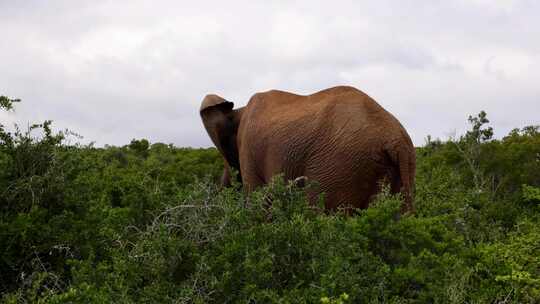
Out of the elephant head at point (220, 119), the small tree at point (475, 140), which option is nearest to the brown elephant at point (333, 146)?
the elephant head at point (220, 119)

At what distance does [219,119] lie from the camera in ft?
36.2

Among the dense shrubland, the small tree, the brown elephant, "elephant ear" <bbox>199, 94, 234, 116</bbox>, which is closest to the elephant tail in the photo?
the brown elephant

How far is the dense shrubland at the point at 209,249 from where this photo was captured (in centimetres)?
468

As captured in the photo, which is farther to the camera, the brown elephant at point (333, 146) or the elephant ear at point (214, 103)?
the elephant ear at point (214, 103)

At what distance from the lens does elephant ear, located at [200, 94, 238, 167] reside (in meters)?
11.1

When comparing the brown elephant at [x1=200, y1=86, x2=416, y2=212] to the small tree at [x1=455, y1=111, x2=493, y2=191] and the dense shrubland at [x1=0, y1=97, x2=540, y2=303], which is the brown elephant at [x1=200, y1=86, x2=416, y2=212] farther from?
the small tree at [x1=455, y1=111, x2=493, y2=191]

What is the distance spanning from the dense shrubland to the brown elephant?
1.47 metres

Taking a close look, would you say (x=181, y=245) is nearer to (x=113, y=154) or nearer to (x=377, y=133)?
(x=377, y=133)

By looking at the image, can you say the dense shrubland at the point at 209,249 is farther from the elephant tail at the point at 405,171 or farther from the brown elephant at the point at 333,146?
the brown elephant at the point at 333,146

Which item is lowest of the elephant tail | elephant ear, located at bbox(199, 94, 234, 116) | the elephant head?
the elephant tail

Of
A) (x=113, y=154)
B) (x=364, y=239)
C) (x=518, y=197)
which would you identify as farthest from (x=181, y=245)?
(x=113, y=154)

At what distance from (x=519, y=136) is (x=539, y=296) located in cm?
1588

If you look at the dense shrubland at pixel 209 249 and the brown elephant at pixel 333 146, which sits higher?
the brown elephant at pixel 333 146

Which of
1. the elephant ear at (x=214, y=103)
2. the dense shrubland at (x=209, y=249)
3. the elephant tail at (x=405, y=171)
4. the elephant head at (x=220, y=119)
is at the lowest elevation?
the dense shrubland at (x=209, y=249)
